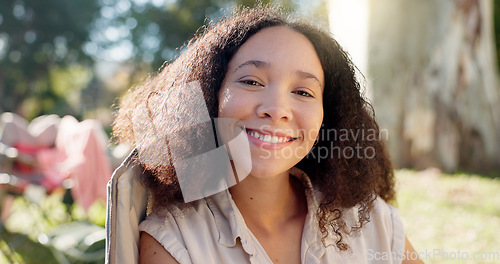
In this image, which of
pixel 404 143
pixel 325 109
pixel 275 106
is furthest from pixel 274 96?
pixel 404 143

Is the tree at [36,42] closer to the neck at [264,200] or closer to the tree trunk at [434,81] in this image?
the tree trunk at [434,81]

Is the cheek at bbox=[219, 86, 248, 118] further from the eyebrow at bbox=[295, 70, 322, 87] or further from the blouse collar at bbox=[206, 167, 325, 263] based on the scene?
the blouse collar at bbox=[206, 167, 325, 263]

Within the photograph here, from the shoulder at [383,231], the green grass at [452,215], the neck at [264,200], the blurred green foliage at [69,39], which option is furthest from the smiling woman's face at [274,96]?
the blurred green foliage at [69,39]

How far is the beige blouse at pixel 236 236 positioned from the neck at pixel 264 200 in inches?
3.8

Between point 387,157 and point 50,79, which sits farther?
point 50,79

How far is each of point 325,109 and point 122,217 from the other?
1001 mm

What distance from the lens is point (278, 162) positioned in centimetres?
→ 156

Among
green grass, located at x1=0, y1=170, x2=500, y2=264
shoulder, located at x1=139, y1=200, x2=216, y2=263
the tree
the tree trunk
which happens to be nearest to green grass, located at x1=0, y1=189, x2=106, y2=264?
green grass, located at x1=0, y1=170, x2=500, y2=264

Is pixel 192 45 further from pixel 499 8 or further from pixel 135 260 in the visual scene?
pixel 499 8

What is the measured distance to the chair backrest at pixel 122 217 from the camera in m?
1.31

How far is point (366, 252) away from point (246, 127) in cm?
76

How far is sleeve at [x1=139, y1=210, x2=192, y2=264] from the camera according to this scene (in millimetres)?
1462

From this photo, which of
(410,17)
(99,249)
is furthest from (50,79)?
(99,249)

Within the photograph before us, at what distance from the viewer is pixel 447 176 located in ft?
22.1
